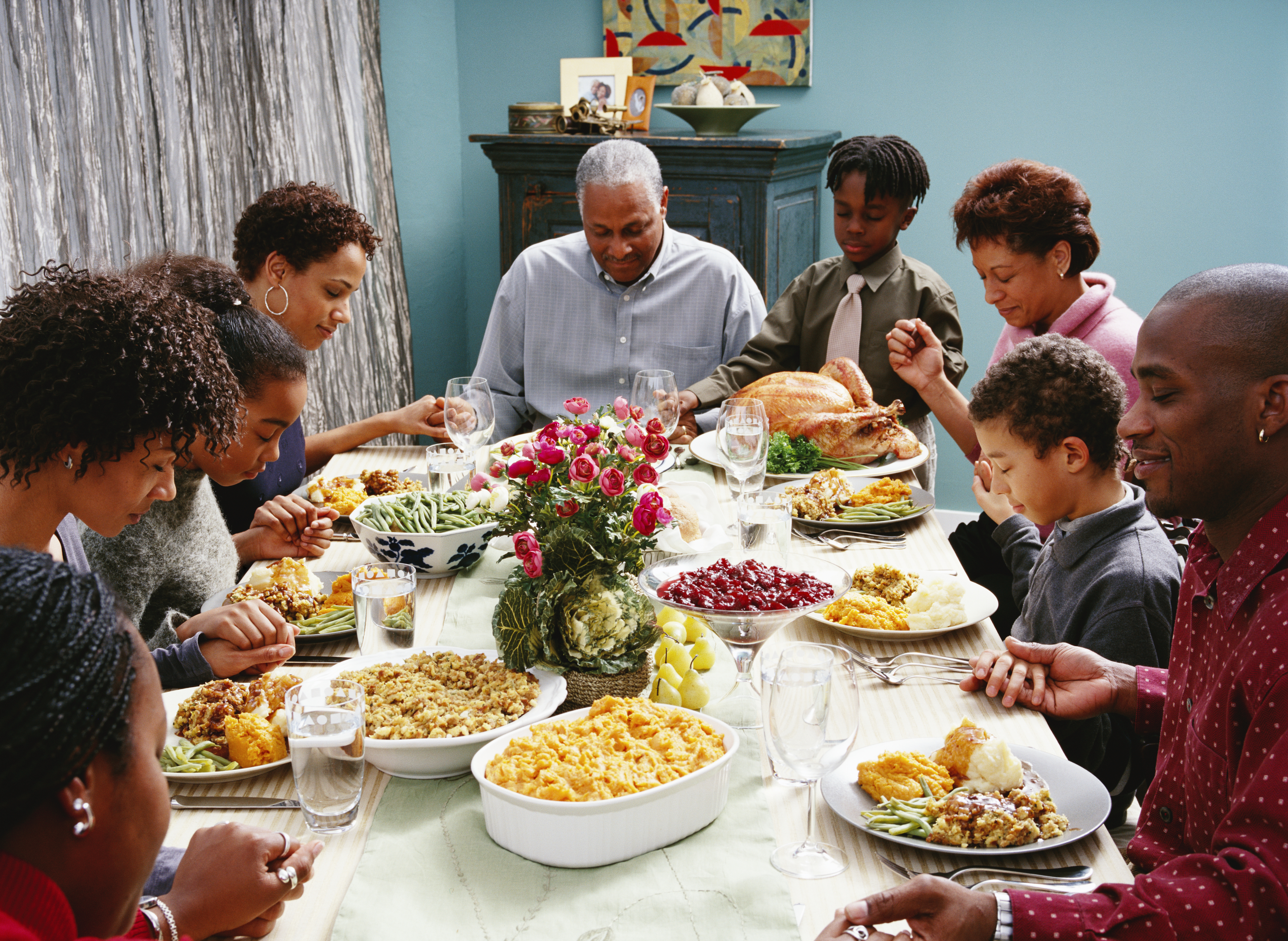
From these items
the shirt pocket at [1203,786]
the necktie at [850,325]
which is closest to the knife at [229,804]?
the shirt pocket at [1203,786]

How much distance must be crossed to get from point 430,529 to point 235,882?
1.02 m

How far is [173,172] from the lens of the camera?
3314 mm

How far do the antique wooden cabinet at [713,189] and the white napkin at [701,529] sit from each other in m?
2.15

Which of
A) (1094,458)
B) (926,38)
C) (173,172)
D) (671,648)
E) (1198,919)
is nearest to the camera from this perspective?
(1198,919)

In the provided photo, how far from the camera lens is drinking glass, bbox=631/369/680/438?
2.53 meters

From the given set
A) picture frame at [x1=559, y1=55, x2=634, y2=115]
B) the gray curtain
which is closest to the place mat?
the gray curtain

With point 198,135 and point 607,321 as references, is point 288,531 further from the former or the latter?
point 198,135

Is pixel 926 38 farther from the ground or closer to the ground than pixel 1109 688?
farther from the ground

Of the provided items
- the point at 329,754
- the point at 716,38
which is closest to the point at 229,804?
the point at 329,754

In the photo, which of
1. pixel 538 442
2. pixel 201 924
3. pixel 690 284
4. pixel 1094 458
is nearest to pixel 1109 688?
pixel 1094 458

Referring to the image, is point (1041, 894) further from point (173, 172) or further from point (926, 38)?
point (926, 38)

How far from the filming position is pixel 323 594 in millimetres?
1909

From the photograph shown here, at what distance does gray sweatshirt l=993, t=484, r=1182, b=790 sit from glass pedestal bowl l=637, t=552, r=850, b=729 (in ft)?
1.71

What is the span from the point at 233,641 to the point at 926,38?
4119 mm
